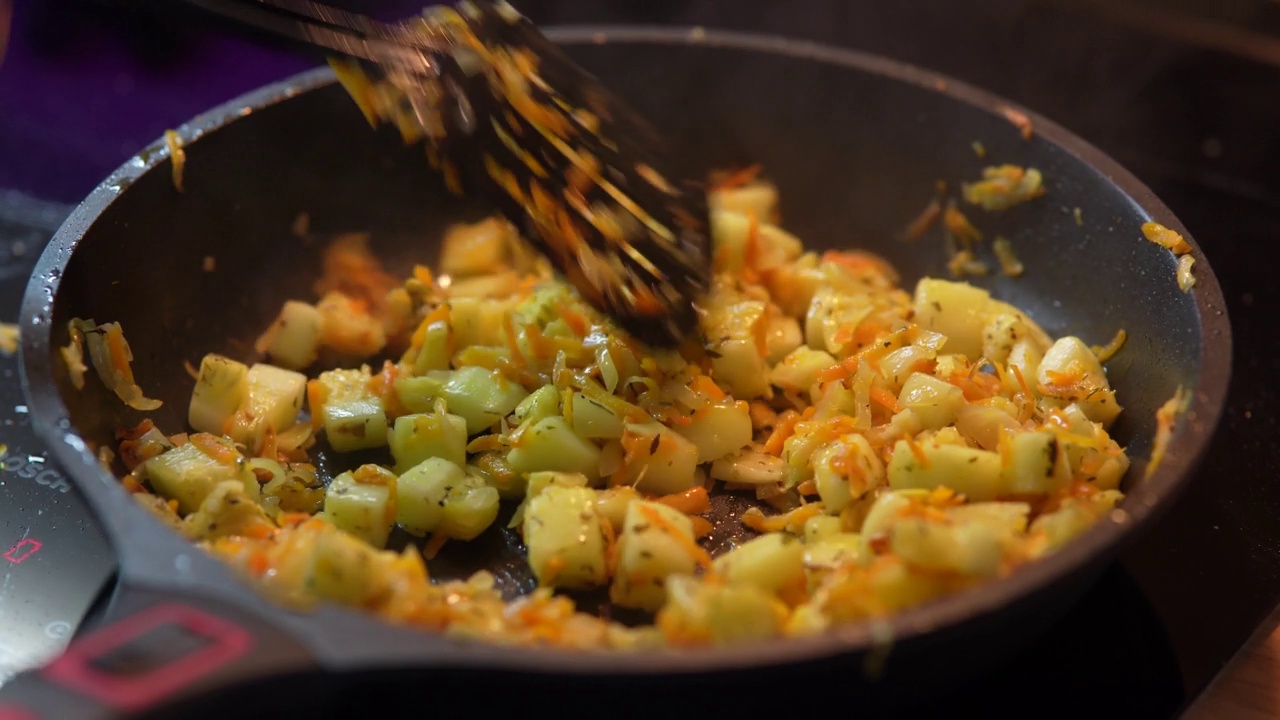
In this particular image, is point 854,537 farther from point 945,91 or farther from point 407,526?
point 945,91

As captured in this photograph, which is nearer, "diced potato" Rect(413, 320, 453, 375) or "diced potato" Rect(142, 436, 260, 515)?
"diced potato" Rect(142, 436, 260, 515)

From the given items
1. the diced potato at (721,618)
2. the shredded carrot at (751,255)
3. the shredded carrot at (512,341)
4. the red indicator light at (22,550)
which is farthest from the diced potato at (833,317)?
the red indicator light at (22,550)

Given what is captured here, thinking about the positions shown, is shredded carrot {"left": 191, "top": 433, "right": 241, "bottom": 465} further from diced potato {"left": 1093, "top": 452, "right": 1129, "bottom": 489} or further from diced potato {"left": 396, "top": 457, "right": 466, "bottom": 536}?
diced potato {"left": 1093, "top": 452, "right": 1129, "bottom": 489}

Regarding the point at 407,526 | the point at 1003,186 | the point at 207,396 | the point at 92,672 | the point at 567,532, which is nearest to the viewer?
the point at 92,672

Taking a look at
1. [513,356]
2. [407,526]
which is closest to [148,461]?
[407,526]

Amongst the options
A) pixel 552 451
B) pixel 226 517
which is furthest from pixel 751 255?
pixel 226 517

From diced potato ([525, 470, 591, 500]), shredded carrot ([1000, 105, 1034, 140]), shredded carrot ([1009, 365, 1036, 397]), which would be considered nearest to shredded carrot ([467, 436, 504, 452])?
diced potato ([525, 470, 591, 500])
